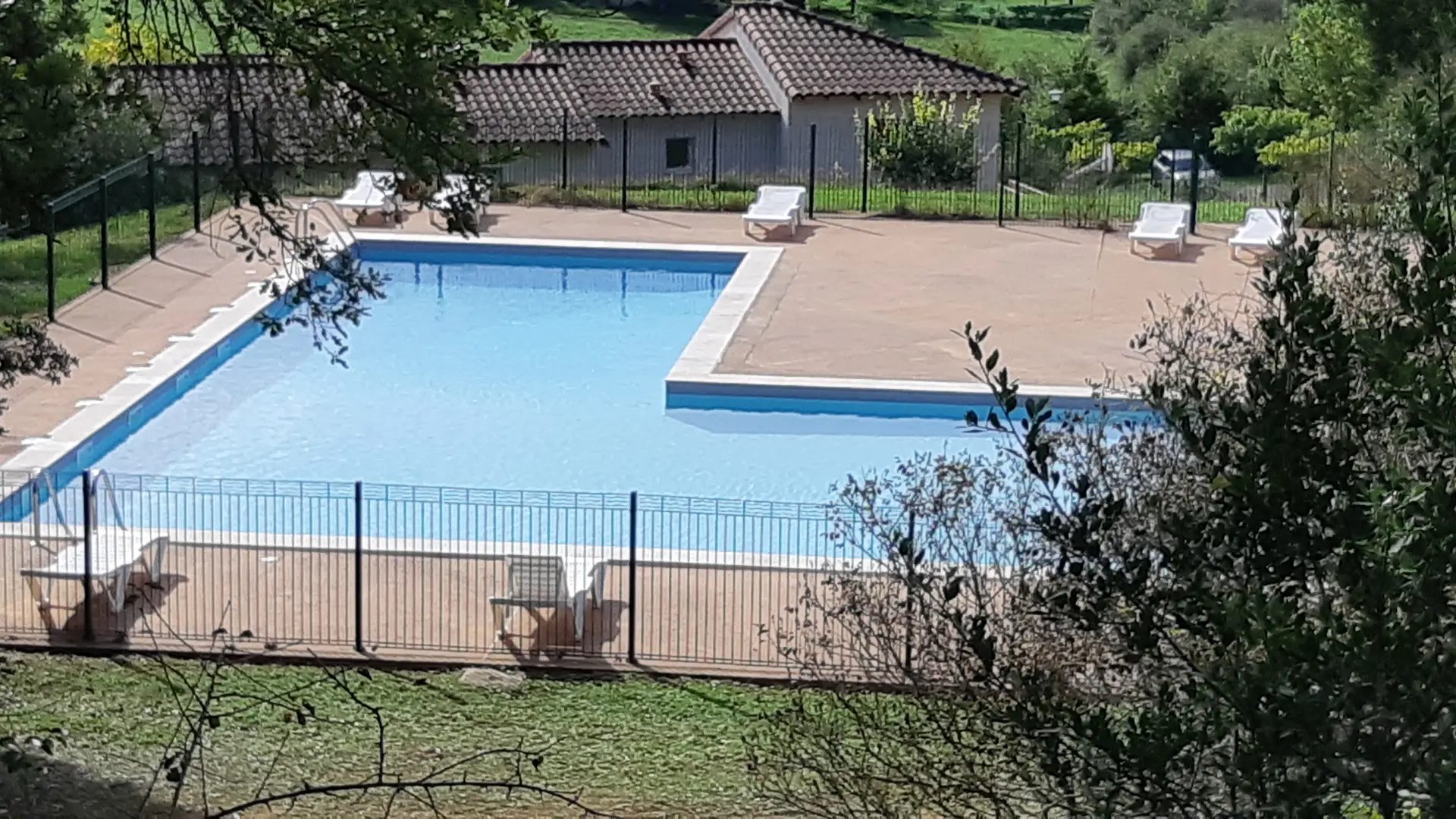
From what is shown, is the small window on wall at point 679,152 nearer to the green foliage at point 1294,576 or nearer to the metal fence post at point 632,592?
the metal fence post at point 632,592

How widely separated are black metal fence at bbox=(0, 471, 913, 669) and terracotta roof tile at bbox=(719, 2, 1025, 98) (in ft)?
77.5

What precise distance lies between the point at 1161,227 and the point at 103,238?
39.8ft

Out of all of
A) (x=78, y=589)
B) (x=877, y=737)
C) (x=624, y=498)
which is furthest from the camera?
(x=624, y=498)

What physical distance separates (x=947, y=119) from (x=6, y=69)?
25378mm

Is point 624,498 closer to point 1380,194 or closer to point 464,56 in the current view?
point 1380,194

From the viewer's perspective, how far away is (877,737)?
769 cm

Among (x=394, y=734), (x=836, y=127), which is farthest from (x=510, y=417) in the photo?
(x=836, y=127)

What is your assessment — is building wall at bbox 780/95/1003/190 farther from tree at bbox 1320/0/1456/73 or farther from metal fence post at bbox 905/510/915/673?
metal fence post at bbox 905/510/915/673

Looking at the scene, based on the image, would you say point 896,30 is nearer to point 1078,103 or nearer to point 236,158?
point 1078,103

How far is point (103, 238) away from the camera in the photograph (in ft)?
69.5

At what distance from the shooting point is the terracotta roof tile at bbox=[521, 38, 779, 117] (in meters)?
37.5

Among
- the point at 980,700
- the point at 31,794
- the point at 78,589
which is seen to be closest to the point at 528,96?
the point at 78,589

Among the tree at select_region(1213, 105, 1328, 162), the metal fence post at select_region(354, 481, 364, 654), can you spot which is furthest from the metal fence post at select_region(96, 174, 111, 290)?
the tree at select_region(1213, 105, 1328, 162)

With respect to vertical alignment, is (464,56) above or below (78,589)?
above
